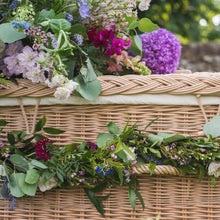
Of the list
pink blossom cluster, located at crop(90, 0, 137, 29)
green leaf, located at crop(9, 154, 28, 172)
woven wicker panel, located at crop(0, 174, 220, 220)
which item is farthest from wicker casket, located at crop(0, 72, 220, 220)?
pink blossom cluster, located at crop(90, 0, 137, 29)

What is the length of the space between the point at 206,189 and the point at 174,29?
10.9ft

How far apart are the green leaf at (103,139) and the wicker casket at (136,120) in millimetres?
45

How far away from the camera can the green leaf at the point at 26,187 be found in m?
0.89

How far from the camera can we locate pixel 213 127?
3.00 feet

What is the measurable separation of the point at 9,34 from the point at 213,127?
62cm

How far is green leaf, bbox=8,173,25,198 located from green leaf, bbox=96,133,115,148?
227 millimetres

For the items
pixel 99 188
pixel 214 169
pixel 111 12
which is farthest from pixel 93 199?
pixel 111 12

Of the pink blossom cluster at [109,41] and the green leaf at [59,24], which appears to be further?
the pink blossom cluster at [109,41]

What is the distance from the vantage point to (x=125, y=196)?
0.96 metres

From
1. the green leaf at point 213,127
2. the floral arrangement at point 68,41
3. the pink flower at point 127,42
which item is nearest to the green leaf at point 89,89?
the floral arrangement at point 68,41

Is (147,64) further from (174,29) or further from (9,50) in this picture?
(174,29)

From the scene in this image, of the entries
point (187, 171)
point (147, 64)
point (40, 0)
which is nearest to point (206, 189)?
point (187, 171)

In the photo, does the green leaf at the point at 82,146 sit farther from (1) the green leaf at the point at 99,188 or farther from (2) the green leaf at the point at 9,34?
(2) the green leaf at the point at 9,34

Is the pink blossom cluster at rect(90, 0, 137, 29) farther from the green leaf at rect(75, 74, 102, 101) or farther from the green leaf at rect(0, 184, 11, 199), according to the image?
the green leaf at rect(0, 184, 11, 199)
